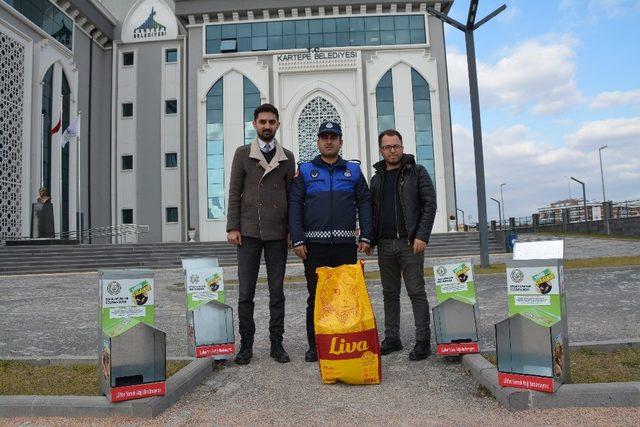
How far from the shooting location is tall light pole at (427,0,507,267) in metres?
11.8

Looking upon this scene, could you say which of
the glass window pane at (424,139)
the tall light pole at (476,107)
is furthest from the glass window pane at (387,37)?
the tall light pole at (476,107)

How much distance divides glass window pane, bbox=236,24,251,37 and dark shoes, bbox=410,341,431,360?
27830 millimetres

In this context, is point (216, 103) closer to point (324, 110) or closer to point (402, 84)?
point (324, 110)

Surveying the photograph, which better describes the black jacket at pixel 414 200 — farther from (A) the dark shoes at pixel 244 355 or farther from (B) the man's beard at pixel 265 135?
(A) the dark shoes at pixel 244 355

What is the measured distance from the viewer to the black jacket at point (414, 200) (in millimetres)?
4302

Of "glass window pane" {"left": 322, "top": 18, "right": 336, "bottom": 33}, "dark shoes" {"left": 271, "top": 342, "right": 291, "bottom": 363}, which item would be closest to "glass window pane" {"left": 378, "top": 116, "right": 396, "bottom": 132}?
"glass window pane" {"left": 322, "top": 18, "right": 336, "bottom": 33}

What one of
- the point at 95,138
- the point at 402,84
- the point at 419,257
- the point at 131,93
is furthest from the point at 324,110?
the point at 419,257

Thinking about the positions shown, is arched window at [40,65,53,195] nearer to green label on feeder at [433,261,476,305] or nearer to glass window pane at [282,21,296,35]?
glass window pane at [282,21,296,35]

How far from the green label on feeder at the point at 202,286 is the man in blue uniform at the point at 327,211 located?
29.8 inches

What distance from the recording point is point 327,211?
4223 millimetres

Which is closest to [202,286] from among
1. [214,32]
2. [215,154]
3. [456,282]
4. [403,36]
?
[456,282]

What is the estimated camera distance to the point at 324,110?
95.2ft

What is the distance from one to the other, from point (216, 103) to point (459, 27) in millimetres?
19227

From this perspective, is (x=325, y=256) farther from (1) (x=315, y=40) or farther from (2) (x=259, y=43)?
(2) (x=259, y=43)
